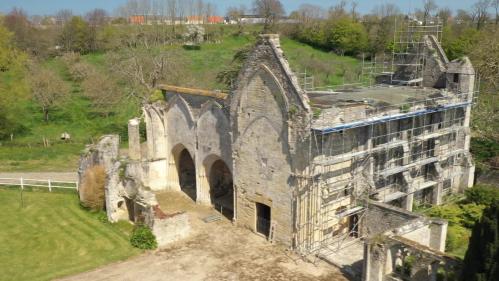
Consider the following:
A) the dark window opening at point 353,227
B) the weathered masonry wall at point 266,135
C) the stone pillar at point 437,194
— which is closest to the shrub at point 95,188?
the weathered masonry wall at point 266,135

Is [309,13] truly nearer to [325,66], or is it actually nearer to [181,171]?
[325,66]

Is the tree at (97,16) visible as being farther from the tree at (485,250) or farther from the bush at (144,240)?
the tree at (485,250)

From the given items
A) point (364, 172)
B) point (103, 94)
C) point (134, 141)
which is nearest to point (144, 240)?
point (134, 141)

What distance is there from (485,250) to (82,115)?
140ft

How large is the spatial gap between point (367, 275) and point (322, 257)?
292cm

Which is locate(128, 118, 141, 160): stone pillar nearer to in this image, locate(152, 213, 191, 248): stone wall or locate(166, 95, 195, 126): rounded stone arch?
locate(166, 95, 195, 126): rounded stone arch

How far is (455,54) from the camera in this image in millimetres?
55531

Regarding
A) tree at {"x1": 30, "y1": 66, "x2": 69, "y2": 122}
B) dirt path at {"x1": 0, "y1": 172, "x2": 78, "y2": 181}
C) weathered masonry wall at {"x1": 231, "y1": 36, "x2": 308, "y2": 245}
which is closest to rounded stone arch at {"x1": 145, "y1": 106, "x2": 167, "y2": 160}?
dirt path at {"x1": 0, "y1": 172, "x2": 78, "y2": 181}

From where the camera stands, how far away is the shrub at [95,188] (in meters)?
23.3

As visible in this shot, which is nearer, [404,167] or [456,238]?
[456,238]

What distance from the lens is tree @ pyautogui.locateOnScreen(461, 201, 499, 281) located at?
12.3 m

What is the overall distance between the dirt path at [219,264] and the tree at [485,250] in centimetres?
536

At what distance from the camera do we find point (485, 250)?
12492 mm

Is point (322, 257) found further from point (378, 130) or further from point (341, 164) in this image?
point (378, 130)
